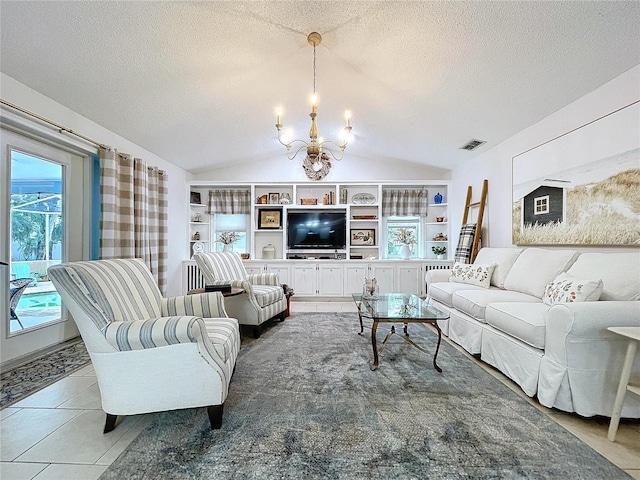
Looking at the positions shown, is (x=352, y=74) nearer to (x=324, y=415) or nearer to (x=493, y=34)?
(x=493, y=34)

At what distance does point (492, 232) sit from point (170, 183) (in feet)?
16.1

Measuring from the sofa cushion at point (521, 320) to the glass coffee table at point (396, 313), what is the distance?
0.37 meters

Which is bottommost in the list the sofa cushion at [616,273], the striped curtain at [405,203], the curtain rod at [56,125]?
the sofa cushion at [616,273]

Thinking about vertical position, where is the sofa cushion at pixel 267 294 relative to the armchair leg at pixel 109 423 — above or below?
above

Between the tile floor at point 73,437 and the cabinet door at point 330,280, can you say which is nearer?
the tile floor at point 73,437

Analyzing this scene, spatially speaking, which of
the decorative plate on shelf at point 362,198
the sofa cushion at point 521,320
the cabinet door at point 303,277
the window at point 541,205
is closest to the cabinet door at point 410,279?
the decorative plate on shelf at point 362,198

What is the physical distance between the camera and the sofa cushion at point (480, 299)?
259cm

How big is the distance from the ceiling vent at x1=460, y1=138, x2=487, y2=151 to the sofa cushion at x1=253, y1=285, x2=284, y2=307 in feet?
10.6

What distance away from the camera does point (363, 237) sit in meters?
5.59

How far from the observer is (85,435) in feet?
5.18

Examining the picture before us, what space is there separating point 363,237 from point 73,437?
4.67 meters

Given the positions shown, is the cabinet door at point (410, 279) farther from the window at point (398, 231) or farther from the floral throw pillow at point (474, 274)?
the floral throw pillow at point (474, 274)

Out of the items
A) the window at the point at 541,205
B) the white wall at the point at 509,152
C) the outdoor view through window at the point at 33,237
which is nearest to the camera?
the white wall at the point at 509,152

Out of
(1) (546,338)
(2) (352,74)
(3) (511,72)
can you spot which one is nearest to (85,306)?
(1) (546,338)
